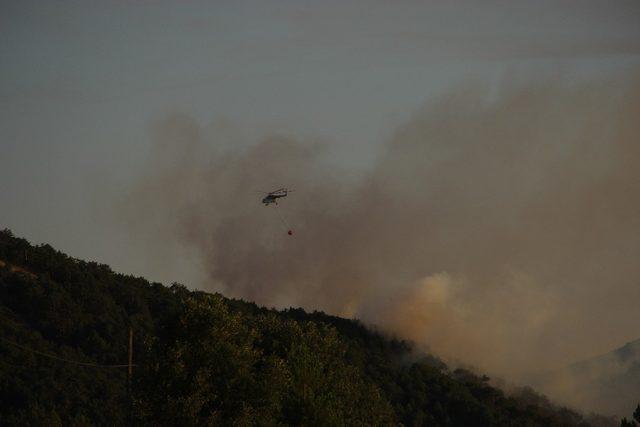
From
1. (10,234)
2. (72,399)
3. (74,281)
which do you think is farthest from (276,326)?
(10,234)

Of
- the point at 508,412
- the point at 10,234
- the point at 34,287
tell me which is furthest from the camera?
the point at 508,412

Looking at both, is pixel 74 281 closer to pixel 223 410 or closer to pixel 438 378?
pixel 438 378

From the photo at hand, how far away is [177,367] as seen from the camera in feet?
212

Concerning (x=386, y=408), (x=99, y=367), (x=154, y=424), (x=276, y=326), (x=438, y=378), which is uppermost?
(x=438, y=378)

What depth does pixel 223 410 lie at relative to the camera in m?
65.0

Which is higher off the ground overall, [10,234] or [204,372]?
[10,234]

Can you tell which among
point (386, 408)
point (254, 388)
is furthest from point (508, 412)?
point (254, 388)

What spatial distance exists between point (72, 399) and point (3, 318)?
22.8 m

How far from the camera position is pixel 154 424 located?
2498 inches

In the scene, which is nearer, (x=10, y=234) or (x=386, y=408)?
(x=386, y=408)

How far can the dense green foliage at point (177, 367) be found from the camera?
214 ft

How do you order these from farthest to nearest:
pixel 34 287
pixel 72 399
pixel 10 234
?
pixel 10 234, pixel 34 287, pixel 72 399

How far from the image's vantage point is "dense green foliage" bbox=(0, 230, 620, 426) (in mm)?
65375

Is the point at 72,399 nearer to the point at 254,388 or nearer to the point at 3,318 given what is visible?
the point at 3,318
